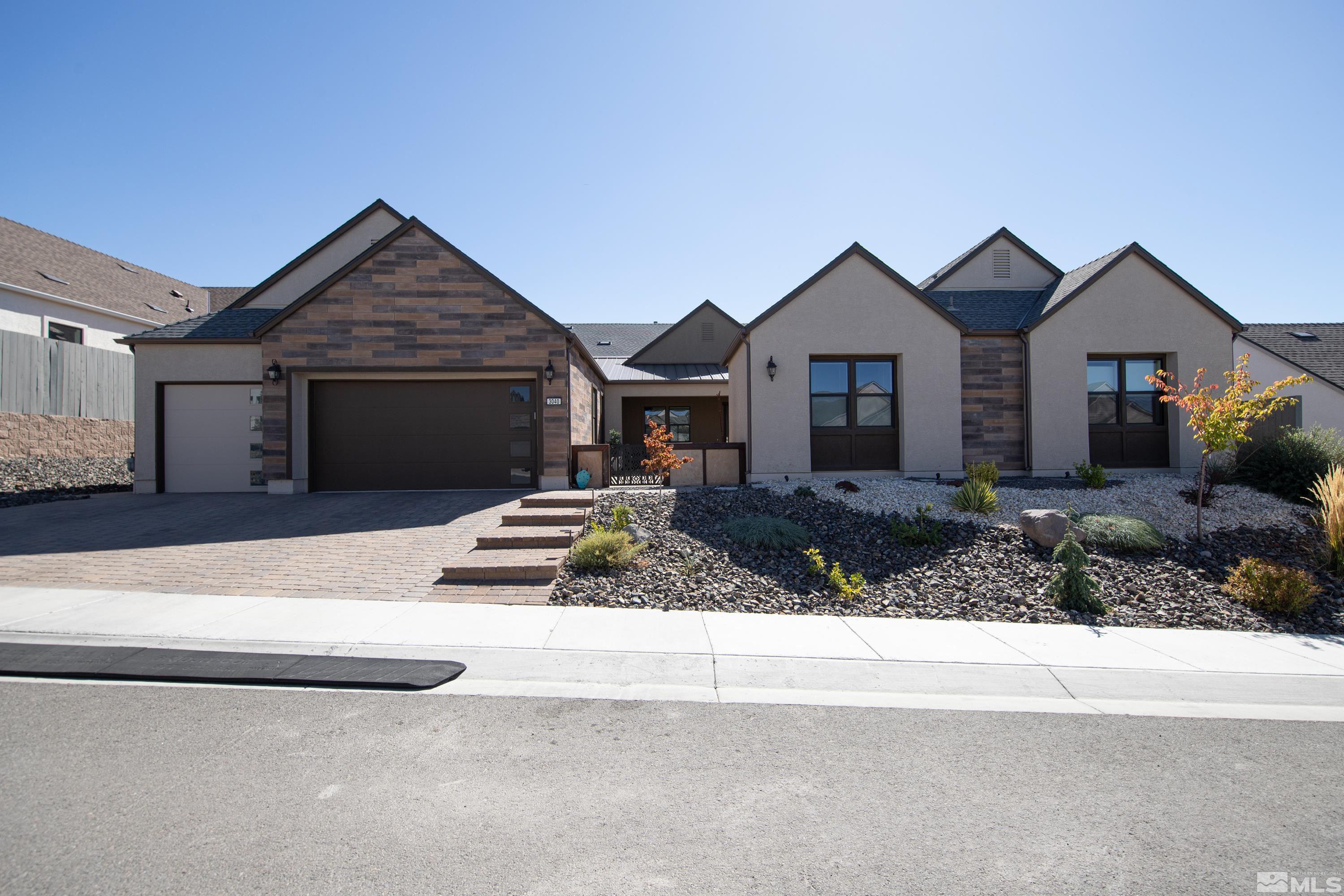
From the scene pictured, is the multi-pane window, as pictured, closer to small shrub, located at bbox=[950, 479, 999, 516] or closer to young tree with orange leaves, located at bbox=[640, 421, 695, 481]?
young tree with orange leaves, located at bbox=[640, 421, 695, 481]

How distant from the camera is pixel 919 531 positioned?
32.7 ft

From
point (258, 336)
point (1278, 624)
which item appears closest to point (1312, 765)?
point (1278, 624)

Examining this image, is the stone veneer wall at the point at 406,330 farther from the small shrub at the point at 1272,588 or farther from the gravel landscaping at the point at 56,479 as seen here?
the small shrub at the point at 1272,588

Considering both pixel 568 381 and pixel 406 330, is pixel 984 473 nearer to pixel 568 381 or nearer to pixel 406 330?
pixel 568 381

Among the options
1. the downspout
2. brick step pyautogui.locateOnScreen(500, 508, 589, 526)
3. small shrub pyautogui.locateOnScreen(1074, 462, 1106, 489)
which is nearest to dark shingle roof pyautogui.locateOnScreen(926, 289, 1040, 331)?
the downspout

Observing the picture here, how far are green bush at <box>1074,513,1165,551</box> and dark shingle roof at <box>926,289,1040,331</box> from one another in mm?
6088

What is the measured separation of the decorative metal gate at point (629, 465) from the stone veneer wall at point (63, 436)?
1204cm

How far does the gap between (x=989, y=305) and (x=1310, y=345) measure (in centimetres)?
1692

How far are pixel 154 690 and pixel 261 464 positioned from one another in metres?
11.8

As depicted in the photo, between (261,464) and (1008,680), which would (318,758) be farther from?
(261,464)

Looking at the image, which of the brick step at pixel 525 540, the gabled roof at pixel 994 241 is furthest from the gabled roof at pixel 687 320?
the brick step at pixel 525 540

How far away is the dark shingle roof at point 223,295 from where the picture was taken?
108ft

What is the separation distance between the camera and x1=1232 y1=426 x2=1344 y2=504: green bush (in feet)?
37.8

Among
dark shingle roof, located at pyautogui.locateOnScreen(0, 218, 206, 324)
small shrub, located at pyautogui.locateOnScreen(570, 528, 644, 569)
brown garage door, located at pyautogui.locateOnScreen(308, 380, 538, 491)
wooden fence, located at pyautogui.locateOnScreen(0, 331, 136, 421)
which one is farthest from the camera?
dark shingle roof, located at pyautogui.locateOnScreen(0, 218, 206, 324)
